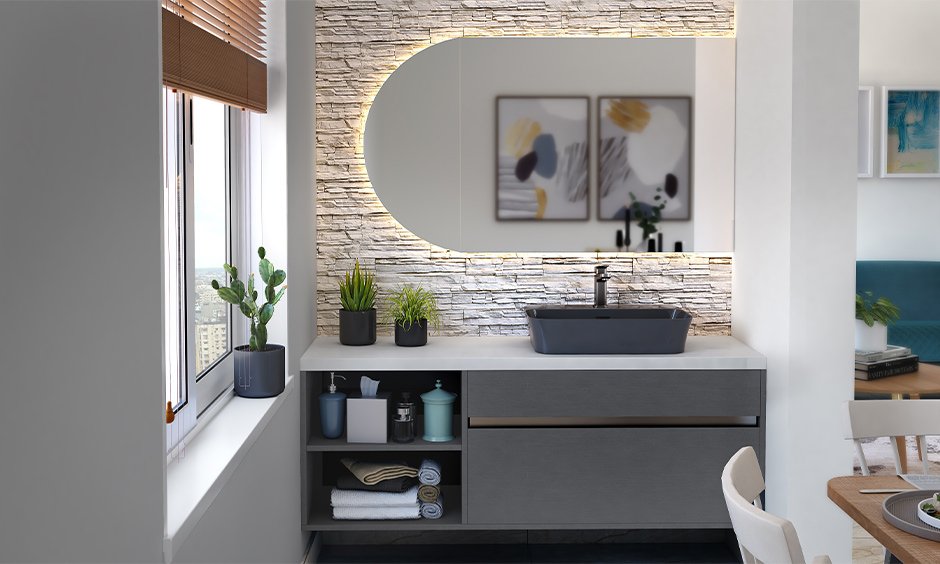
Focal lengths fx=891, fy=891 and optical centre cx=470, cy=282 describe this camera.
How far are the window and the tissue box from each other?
0.56 metres

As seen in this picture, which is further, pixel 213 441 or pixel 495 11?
pixel 495 11

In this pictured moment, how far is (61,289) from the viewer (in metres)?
1.38

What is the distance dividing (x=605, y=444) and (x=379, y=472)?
2.82 feet

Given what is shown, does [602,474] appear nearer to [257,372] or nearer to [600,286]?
[600,286]

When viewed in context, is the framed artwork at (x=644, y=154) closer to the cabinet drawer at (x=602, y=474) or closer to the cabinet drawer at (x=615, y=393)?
the cabinet drawer at (x=615, y=393)

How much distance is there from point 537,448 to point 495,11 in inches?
70.6

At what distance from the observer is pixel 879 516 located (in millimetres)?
1965

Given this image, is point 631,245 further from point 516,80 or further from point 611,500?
point 611,500

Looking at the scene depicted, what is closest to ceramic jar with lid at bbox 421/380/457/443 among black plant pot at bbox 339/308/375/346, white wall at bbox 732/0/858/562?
black plant pot at bbox 339/308/375/346

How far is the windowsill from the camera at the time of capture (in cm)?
175

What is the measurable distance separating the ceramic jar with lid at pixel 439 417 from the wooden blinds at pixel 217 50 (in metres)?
1.24

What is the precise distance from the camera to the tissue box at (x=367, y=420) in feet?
11.0

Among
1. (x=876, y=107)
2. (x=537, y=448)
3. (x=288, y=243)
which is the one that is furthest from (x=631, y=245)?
(x=876, y=107)

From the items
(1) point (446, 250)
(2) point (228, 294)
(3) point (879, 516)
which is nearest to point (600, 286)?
(1) point (446, 250)
